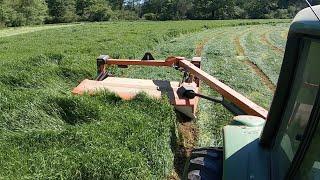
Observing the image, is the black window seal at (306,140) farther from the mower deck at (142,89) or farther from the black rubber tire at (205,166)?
the mower deck at (142,89)

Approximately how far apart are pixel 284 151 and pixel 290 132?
13cm

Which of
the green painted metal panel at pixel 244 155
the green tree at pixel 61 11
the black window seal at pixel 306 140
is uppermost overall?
the black window seal at pixel 306 140

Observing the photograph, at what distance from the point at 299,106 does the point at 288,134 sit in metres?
0.21

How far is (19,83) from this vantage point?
8086mm

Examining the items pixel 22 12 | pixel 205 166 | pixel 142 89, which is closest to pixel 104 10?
pixel 22 12

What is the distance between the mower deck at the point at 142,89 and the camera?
6566mm

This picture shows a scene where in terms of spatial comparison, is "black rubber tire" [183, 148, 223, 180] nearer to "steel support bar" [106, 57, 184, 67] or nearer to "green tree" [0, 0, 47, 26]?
"steel support bar" [106, 57, 184, 67]

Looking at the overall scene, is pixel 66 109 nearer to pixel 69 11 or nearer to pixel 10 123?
pixel 10 123

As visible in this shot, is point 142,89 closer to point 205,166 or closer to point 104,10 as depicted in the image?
point 205,166

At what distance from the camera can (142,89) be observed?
22.6 ft

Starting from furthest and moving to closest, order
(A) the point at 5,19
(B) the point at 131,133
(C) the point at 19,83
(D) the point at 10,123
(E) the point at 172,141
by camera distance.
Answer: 1. (A) the point at 5,19
2. (C) the point at 19,83
3. (E) the point at 172,141
4. (D) the point at 10,123
5. (B) the point at 131,133

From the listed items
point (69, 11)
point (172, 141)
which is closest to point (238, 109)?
point (172, 141)

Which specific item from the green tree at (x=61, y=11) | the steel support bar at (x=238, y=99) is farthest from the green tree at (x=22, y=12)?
the steel support bar at (x=238, y=99)

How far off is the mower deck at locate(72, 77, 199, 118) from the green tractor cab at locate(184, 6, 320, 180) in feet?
10.7
